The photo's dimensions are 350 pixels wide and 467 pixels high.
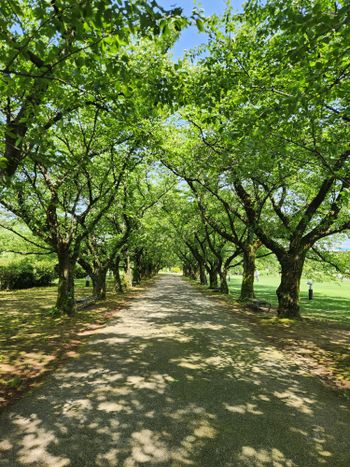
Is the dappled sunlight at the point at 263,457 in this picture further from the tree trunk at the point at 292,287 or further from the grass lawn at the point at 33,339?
the tree trunk at the point at 292,287

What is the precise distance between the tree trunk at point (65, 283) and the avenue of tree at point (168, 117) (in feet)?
0.16

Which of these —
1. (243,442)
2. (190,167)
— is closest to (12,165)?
(243,442)

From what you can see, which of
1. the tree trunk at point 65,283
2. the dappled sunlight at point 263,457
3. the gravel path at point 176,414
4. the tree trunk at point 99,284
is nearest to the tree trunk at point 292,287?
the gravel path at point 176,414

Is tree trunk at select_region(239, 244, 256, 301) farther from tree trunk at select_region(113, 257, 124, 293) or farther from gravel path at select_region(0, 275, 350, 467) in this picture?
gravel path at select_region(0, 275, 350, 467)

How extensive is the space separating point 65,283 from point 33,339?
4013 mm

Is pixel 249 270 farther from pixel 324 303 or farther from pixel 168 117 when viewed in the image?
pixel 168 117

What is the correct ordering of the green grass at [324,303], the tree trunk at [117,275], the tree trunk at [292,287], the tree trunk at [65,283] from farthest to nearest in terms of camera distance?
the tree trunk at [117,275] → the green grass at [324,303] → the tree trunk at [292,287] → the tree trunk at [65,283]

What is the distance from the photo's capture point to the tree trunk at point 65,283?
12.8 meters

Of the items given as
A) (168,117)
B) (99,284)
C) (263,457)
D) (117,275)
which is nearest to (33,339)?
(263,457)

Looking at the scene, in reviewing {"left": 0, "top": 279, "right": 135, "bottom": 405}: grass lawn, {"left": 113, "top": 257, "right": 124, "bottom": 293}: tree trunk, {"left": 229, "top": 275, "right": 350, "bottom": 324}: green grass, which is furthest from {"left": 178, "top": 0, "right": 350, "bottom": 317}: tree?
{"left": 113, "top": 257, "right": 124, "bottom": 293}: tree trunk

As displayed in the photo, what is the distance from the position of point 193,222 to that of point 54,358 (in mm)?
21769

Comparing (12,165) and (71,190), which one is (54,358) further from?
(71,190)

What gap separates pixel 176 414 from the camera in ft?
15.5

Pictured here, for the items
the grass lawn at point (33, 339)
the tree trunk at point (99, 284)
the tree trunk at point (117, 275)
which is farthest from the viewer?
the tree trunk at point (117, 275)
